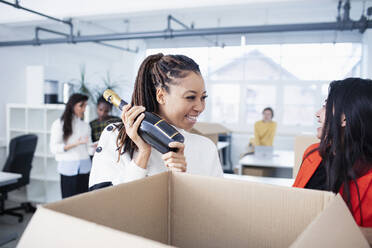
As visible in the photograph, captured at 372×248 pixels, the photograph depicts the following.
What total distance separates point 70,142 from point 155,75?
2.92m

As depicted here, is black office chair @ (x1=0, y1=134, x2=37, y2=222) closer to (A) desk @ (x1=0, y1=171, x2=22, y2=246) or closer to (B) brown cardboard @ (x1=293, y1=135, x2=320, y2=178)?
(A) desk @ (x1=0, y1=171, x2=22, y2=246)

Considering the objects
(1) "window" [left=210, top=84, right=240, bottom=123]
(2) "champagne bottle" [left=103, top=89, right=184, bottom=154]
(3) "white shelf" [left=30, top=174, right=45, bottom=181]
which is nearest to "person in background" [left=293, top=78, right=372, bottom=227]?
(2) "champagne bottle" [left=103, top=89, right=184, bottom=154]

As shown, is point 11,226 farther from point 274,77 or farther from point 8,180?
point 274,77

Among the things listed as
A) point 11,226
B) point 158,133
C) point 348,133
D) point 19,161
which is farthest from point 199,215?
point 11,226

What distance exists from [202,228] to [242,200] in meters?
0.10

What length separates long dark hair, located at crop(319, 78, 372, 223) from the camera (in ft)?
3.84

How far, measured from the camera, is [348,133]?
1216 mm

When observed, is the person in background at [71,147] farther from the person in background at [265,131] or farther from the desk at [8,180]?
the person in background at [265,131]

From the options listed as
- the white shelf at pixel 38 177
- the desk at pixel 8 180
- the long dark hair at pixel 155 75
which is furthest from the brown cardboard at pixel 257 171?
the long dark hair at pixel 155 75

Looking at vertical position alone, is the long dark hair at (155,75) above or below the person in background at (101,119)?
above

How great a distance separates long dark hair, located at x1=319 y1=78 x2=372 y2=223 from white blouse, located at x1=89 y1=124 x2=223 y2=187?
17.8 inches

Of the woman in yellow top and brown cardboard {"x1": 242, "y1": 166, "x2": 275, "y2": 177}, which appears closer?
brown cardboard {"x1": 242, "y1": 166, "x2": 275, "y2": 177}

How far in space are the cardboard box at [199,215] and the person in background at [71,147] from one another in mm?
3375

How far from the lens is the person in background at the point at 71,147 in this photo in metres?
3.76
